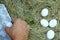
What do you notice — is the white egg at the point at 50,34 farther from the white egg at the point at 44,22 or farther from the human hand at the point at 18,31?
the human hand at the point at 18,31

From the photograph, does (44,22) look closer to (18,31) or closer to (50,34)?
(50,34)

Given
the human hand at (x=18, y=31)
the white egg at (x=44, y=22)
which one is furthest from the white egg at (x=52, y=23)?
the human hand at (x=18, y=31)

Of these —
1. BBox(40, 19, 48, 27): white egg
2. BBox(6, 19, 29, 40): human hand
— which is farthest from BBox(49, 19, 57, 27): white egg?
BBox(6, 19, 29, 40): human hand

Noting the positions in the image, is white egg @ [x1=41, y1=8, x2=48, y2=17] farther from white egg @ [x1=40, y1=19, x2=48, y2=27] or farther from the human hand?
the human hand

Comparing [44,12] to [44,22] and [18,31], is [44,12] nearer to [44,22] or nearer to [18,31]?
[44,22]

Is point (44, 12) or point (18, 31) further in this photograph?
point (44, 12)

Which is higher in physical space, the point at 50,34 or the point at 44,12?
the point at 44,12

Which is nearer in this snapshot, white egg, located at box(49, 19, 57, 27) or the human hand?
the human hand

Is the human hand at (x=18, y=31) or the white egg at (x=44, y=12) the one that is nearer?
the human hand at (x=18, y=31)

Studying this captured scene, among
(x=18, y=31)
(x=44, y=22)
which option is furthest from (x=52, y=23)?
(x=18, y=31)
